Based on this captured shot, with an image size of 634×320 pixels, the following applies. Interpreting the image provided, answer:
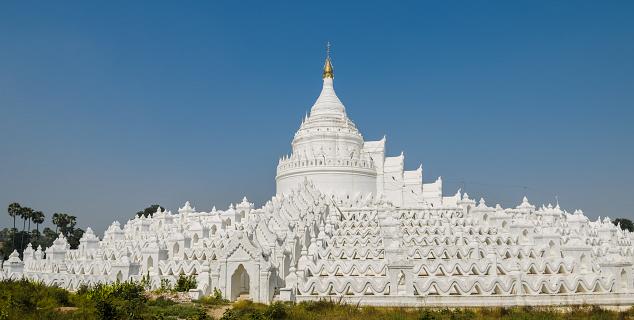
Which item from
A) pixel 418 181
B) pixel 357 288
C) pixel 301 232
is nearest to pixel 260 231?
pixel 301 232

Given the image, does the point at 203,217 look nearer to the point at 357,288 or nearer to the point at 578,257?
the point at 357,288

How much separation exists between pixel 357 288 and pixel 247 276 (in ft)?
21.2

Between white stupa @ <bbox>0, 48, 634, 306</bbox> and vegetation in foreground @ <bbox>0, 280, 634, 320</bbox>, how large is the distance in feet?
5.20

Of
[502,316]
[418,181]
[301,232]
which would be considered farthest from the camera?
[418,181]

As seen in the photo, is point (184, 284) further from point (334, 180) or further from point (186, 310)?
point (334, 180)

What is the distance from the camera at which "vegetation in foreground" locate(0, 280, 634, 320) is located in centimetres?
1820

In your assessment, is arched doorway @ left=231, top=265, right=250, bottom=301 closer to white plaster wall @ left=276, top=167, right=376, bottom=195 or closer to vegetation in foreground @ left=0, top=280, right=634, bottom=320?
vegetation in foreground @ left=0, top=280, right=634, bottom=320

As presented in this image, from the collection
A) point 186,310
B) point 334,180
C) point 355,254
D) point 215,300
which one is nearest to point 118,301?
point 186,310

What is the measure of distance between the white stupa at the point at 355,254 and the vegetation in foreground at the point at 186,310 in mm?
1585

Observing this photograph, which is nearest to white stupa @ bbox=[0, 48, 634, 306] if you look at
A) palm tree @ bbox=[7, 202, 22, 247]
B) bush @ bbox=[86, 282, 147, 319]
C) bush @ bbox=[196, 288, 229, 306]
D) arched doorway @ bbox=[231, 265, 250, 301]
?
arched doorway @ bbox=[231, 265, 250, 301]

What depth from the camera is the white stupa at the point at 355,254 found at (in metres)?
24.7

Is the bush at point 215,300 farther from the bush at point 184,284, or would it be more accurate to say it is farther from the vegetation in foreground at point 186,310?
the bush at point 184,284

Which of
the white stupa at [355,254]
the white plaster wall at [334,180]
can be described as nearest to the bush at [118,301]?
the white stupa at [355,254]

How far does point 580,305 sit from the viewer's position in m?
24.0
